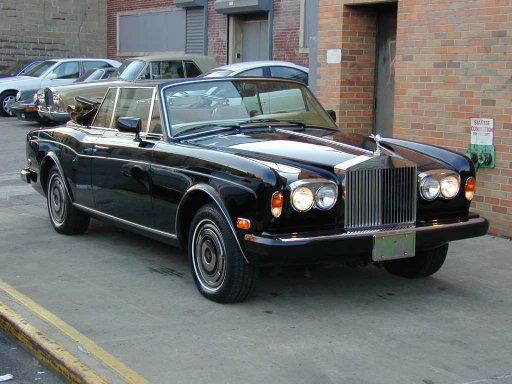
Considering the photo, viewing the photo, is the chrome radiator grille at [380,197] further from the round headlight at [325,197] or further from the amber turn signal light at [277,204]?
the amber turn signal light at [277,204]

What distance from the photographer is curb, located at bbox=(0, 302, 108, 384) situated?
441 cm

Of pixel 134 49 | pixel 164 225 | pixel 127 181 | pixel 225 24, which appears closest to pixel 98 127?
pixel 127 181

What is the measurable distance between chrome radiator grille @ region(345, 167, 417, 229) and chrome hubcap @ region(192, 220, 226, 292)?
0.91 metres

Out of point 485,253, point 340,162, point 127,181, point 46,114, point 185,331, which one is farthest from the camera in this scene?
point 46,114

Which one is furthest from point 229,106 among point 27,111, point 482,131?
point 27,111

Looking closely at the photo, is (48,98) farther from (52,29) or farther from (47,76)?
(52,29)

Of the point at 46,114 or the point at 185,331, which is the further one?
the point at 46,114

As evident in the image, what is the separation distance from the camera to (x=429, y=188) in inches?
227

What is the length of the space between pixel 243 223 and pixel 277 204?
0.29 metres

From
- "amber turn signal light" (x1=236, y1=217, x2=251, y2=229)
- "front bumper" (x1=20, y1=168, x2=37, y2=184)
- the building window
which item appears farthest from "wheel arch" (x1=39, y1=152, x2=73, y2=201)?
the building window

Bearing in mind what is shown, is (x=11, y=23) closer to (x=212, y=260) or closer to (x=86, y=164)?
(x=86, y=164)

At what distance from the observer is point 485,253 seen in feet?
24.6

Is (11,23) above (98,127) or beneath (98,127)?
above

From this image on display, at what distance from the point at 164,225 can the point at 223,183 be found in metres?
1.01
